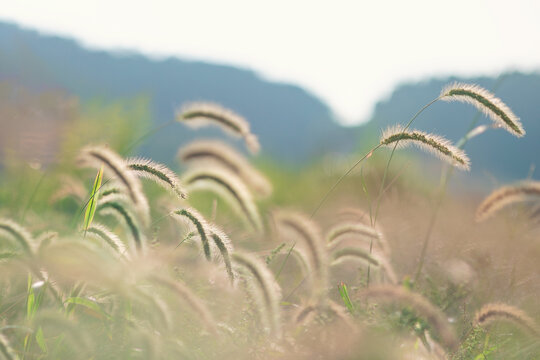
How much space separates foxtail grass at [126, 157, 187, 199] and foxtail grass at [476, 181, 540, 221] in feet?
5.15

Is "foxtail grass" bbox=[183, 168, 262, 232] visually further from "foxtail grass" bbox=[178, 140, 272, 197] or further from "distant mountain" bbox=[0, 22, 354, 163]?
"distant mountain" bbox=[0, 22, 354, 163]

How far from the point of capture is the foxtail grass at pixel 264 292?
1901 mm

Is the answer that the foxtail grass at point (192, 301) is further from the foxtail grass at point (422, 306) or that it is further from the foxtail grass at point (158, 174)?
the foxtail grass at point (422, 306)

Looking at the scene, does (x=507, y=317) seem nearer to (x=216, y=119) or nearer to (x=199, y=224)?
(x=199, y=224)

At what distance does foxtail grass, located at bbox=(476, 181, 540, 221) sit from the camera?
2.80m

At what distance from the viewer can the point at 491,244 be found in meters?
3.69

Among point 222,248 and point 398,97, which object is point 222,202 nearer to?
point 222,248

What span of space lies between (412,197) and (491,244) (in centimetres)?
129

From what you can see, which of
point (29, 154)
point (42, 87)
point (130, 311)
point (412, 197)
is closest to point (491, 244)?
point (412, 197)

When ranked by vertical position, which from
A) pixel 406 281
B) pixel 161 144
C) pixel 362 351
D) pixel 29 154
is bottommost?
pixel 362 351

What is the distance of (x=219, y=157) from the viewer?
2.62 meters

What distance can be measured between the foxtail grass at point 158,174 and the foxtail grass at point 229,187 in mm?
288

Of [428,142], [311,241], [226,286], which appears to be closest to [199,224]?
[311,241]

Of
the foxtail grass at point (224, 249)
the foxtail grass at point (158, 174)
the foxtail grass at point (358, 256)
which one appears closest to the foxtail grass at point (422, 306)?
the foxtail grass at point (224, 249)
